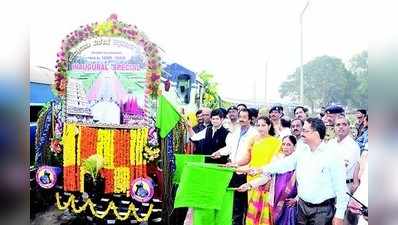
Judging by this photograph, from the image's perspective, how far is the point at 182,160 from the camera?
2.85 metres

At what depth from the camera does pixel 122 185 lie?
115 inches

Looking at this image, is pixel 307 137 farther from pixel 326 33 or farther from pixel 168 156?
pixel 168 156

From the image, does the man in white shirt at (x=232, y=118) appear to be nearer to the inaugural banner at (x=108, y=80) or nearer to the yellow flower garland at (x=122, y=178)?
the inaugural banner at (x=108, y=80)

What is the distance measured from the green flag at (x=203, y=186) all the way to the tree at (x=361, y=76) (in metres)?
0.78

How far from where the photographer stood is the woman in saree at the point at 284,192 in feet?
9.04

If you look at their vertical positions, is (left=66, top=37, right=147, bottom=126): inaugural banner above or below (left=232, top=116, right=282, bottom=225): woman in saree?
above

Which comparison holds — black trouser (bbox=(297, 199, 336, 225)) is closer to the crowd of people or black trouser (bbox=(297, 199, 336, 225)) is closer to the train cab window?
the crowd of people

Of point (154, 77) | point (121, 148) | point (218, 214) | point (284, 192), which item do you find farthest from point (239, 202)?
point (154, 77)

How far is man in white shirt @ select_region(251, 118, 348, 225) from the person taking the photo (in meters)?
2.65

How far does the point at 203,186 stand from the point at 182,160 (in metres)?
0.18

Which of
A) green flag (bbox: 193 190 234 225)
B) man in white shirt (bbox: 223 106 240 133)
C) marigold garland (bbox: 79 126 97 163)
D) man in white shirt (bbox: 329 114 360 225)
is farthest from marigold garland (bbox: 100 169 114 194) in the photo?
man in white shirt (bbox: 329 114 360 225)

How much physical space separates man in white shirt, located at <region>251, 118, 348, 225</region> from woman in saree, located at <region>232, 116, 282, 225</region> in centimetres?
10

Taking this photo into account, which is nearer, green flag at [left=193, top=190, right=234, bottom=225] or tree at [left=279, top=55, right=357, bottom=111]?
tree at [left=279, top=55, right=357, bottom=111]
